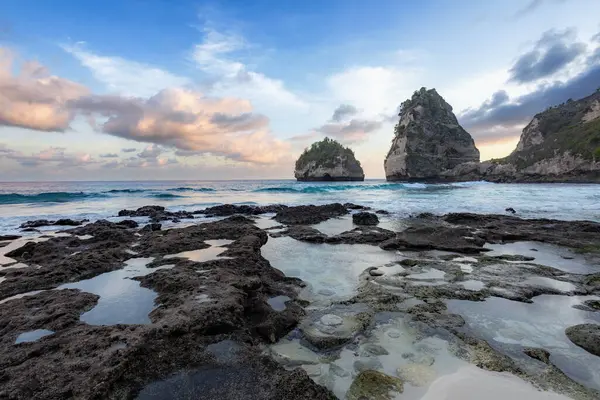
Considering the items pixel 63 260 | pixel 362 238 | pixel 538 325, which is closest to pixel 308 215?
pixel 362 238

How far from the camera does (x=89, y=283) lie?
5312mm

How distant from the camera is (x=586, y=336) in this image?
3453mm

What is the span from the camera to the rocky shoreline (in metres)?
2.54

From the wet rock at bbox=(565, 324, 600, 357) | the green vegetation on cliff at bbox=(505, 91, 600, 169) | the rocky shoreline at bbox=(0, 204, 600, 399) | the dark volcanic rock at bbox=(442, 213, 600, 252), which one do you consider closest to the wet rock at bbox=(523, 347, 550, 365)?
the rocky shoreline at bbox=(0, 204, 600, 399)

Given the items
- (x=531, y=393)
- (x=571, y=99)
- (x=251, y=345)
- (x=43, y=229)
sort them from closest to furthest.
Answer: (x=531, y=393), (x=251, y=345), (x=43, y=229), (x=571, y=99)

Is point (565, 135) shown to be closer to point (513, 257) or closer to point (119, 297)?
point (513, 257)

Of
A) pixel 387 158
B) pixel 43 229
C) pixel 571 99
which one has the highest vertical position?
pixel 571 99

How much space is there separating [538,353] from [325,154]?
10200 centimetres

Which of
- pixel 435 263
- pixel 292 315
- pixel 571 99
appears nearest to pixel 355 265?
pixel 435 263

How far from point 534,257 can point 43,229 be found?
16809 mm

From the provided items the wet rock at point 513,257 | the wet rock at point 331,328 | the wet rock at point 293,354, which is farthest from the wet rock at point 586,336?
the wet rock at point 513,257

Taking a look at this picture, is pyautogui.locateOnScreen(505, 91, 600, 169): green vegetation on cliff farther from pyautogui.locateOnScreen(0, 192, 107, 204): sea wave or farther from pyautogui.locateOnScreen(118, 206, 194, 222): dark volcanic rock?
pyautogui.locateOnScreen(0, 192, 107, 204): sea wave

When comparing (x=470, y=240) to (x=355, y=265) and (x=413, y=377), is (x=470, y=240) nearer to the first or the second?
(x=355, y=265)

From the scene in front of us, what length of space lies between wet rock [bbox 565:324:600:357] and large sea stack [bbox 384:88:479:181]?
261ft
